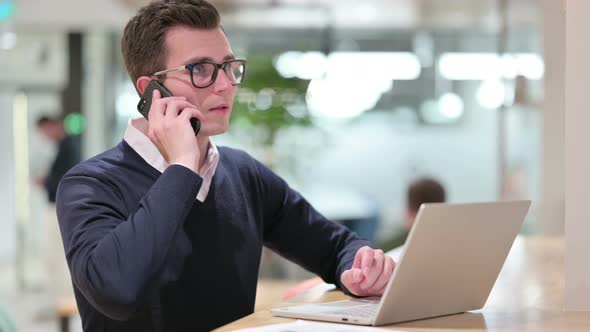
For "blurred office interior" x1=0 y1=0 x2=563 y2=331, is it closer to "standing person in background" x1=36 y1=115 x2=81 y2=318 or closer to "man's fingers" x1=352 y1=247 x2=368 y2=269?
"standing person in background" x1=36 y1=115 x2=81 y2=318

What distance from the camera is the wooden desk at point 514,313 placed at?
166 centimetres

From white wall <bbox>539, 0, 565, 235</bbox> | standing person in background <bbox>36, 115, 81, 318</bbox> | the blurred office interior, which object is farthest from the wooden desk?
the blurred office interior

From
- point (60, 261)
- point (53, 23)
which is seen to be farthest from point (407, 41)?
point (60, 261)

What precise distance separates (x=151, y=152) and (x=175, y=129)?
171 millimetres

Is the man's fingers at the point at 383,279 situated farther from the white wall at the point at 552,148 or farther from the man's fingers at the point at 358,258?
the white wall at the point at 552,148

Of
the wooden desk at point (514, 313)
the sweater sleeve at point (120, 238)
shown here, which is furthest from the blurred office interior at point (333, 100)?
the sweater sleeve at point (120, 238)

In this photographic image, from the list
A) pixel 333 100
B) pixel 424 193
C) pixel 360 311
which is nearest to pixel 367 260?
pixel 360 311

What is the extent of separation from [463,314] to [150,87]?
0.81 m

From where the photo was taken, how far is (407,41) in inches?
387

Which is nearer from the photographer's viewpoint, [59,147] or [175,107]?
[175,107]

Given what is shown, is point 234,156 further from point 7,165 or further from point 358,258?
point 7,165

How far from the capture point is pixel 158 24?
6.97 feet

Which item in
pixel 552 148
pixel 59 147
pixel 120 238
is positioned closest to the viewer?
pixel 120 238

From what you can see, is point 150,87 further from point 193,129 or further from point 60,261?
point 60,261
